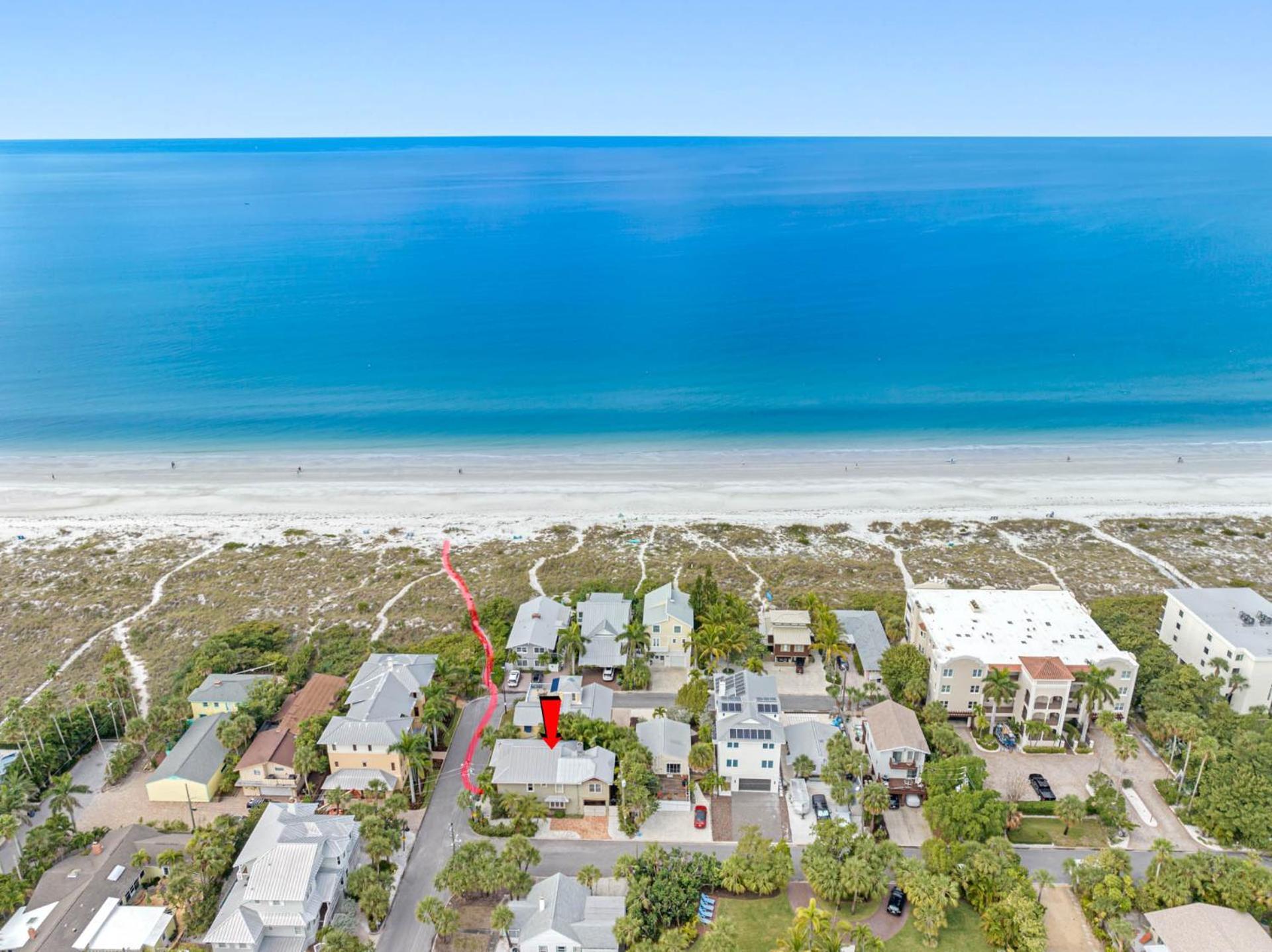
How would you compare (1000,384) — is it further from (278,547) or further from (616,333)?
(278,547)

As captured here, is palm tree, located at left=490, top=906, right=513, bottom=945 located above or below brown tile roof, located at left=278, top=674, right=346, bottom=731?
below

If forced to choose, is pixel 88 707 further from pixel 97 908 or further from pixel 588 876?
pixel 588 876

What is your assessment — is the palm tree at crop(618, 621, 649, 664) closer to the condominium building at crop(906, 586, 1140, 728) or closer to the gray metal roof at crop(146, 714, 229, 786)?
the condominium building at crop(906, 586, 1140, 728)

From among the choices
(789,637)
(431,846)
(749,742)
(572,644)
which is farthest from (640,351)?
(431,846)

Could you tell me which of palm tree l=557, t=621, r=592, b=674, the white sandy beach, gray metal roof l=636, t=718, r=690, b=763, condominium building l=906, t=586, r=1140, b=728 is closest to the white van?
gray metal roof l=636, t=718, r=690, b=763

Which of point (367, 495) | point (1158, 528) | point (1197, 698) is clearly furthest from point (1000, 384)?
point (367, 495)
